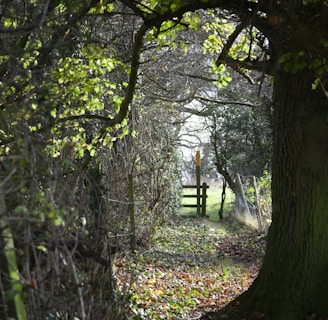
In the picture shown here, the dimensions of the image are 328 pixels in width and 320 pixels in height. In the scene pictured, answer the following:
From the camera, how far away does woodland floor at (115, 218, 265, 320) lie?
23.5ft

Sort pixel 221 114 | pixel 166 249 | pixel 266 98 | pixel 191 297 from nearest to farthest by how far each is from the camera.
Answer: pixel 191 297 → pixel 166 249 → pixel 266 98 → pixel 221 114

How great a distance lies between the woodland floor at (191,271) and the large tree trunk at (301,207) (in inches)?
19.9

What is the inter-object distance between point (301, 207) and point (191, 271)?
17.7 ft

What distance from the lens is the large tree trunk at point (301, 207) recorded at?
19.9 feet

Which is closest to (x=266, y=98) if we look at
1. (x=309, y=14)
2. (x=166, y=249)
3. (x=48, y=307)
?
(x=166, y=249)

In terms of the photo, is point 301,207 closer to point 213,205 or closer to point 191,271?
point 191,271

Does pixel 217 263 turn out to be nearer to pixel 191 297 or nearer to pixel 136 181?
pixel 136 181

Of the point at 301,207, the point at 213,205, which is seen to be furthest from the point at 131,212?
the point at 213,205

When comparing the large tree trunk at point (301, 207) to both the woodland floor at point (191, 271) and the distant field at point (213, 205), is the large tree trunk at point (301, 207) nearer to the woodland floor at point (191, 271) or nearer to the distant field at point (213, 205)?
the woodland floor at point (191, 271)

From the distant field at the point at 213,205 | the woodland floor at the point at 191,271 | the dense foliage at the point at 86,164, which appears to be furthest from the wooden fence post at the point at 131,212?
the distant field at the point at 213,205

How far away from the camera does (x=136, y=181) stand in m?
12.3

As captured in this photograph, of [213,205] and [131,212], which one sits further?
[213,205]

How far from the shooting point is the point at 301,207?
242 inches

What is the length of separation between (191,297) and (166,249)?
4.30 metres
